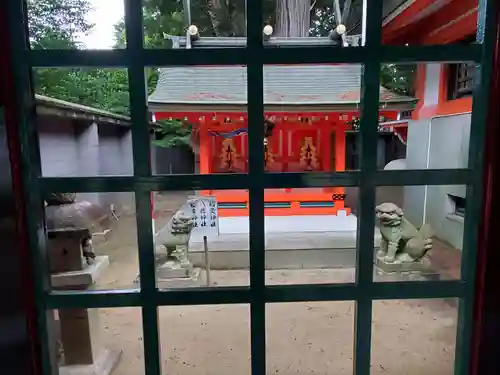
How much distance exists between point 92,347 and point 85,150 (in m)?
2.97

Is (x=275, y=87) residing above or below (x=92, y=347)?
above

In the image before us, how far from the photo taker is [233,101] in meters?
3.59

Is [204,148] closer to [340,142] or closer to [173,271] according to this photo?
[340,142]

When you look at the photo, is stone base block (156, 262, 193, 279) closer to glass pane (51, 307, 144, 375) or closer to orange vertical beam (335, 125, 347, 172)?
glass pane (51, 307, 144, 375)


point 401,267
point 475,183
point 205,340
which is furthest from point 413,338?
point 475,183

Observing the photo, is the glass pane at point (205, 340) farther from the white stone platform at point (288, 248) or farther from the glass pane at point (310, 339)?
the white stone platform at point (288, 248)

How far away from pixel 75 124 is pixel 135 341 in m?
2.73

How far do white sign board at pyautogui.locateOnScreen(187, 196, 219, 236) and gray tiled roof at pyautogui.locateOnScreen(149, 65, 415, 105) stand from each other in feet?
3.93

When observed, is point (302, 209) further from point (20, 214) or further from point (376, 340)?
point (20, 214)

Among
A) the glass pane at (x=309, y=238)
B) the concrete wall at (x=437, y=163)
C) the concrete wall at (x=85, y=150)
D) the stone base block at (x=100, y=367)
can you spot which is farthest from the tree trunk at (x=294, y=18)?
the stone base block at (x=100, y=367)

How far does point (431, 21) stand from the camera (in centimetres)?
302

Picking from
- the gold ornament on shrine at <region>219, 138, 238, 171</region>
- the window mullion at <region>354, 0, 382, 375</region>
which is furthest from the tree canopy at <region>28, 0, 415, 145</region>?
the window mullion at <region>354, 0, 382, 375</region>

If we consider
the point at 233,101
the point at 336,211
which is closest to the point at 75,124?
the point at 233,101

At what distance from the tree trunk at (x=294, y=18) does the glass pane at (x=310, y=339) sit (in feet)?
11.7
